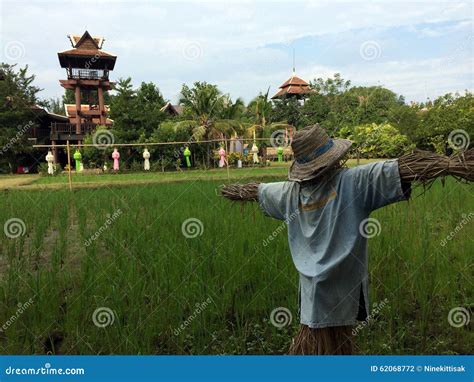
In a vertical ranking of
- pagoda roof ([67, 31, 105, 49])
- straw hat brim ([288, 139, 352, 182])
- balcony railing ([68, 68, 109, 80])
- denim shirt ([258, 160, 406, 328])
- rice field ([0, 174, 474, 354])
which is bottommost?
rice field ([0, 174, 474, 354])

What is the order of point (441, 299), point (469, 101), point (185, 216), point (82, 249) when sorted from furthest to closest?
point (469, 101)
point (185, 216)
point (82, 249)
point (441, 299)

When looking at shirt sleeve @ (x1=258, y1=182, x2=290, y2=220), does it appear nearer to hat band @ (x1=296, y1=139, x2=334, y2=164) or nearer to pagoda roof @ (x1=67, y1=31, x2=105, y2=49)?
hat band @ (x1=296, y1=139, x2=334, y2=164)

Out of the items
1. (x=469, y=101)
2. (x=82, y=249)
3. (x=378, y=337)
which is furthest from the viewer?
(x=469, y=101)

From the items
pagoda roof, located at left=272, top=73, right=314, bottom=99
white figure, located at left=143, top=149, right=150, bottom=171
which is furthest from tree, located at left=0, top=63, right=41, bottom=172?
pagoda roof, located at left=272, top=73, right=314, bottom=99

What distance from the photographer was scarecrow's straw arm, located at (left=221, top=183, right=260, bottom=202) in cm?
191

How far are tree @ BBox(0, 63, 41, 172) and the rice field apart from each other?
15.6 meters

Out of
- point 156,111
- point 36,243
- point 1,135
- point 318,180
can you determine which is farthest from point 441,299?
point 1,135

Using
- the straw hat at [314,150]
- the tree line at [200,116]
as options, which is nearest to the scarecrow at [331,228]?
the straw hat at [314,150]

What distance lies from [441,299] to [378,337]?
2.03 ft

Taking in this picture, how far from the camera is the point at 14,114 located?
55.8ft

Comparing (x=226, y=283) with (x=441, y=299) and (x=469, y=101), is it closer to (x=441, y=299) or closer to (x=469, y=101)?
(x=441, y=299)

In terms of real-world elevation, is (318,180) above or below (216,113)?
below

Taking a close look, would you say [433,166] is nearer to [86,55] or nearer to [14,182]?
[14,182]

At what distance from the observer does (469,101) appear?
16234mm
